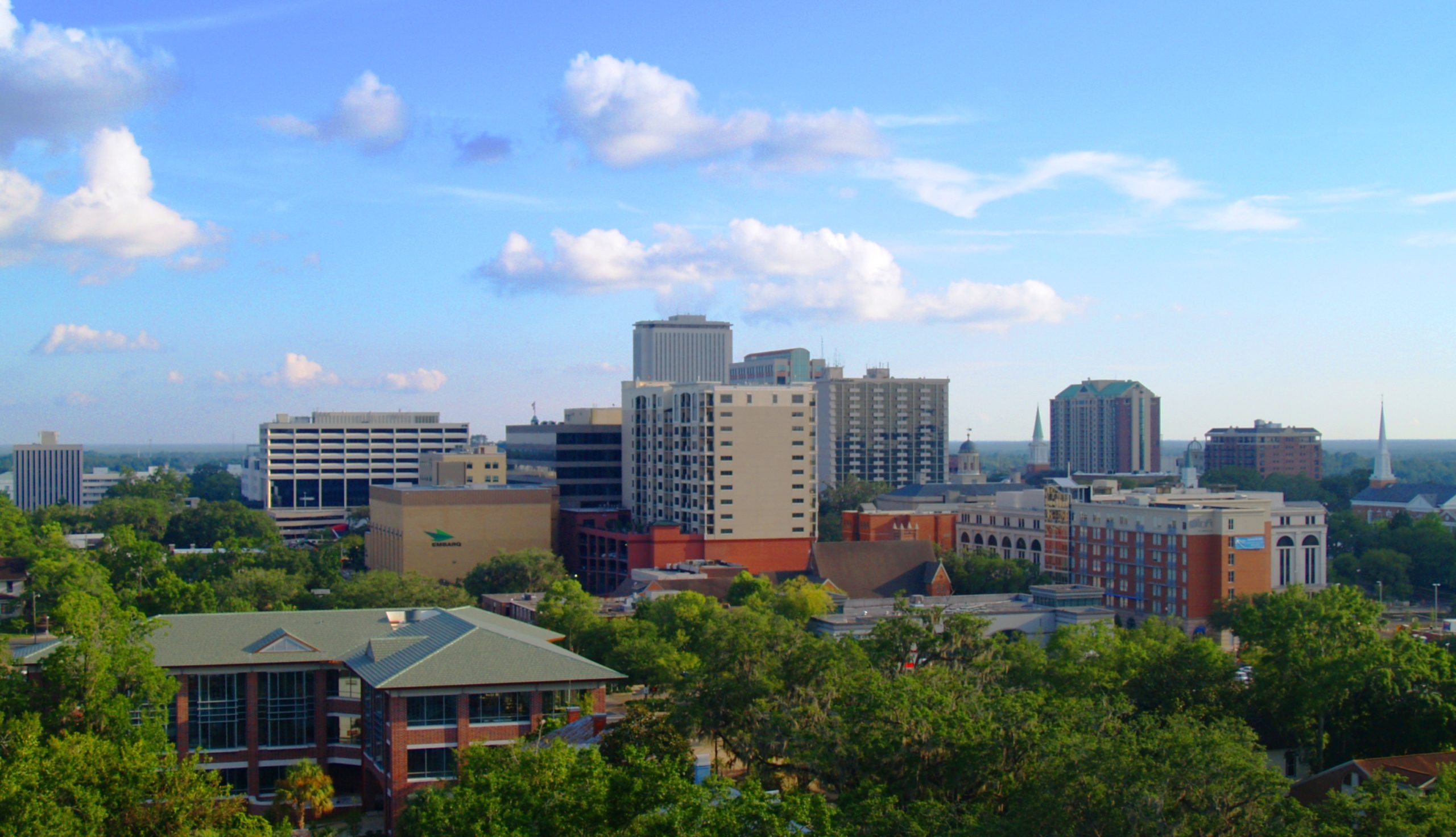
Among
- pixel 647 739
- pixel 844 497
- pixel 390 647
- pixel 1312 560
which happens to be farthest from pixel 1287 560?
pixel 390 647

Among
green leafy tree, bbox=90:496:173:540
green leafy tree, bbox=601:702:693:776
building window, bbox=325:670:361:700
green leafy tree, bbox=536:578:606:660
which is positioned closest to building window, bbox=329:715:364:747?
building window, bbox=325:670:361:700

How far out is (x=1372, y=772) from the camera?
40.5 m

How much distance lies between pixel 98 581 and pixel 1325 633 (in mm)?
60735

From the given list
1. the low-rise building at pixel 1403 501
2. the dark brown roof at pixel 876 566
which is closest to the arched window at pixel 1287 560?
the dark brown roof at pixel 876 566

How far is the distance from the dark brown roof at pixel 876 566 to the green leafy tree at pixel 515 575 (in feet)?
66.5

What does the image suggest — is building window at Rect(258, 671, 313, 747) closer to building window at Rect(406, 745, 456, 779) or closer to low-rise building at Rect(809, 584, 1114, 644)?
building window at Rect(406, 745, 456, 779)

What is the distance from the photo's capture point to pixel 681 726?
4188 cm

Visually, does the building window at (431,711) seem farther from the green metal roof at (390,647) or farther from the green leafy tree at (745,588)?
the green leafy tree at (745,588)

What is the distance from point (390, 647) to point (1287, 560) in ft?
256

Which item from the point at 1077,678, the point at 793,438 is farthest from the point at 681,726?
the point at 793,438

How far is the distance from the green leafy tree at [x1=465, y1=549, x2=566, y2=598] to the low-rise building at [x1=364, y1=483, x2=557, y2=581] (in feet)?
31.6

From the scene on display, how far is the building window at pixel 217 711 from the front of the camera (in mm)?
47750

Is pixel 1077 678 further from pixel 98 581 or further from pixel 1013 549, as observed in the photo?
pixel 1013 549

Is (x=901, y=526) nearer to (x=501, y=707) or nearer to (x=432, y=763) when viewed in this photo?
(x=501, y=707)
